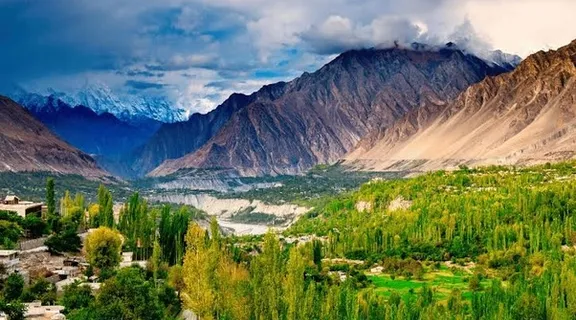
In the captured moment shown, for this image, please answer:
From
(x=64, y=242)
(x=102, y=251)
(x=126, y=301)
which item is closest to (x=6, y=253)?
(x=102, y=251)

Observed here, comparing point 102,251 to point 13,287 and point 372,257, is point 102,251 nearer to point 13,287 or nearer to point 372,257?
point 13,287

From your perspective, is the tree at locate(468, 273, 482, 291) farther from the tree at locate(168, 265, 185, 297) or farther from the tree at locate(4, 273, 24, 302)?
the tree at locate(4, 273, 24, 302)

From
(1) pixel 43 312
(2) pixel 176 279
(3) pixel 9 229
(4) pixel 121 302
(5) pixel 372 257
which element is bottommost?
(5) pixel 372 257

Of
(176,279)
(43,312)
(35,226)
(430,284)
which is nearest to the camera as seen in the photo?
(43,312)

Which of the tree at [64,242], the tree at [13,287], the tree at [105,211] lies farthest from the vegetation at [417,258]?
the tree at [64,242]

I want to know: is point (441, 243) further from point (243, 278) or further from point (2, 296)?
point (2, 296)

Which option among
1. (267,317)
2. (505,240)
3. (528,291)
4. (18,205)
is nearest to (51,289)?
(267,317)
